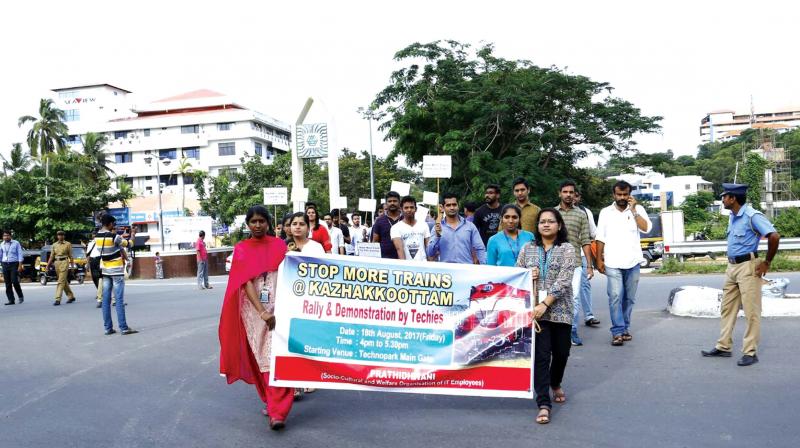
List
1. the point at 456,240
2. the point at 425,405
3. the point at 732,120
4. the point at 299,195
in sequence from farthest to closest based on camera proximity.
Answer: the point at 732,120, the point at 299,195, the point at 456,240, the point at 425,405

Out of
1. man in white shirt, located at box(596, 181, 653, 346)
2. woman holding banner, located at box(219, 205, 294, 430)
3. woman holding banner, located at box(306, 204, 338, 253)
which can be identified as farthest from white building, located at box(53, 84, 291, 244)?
woman holding banner, located at box(219, 205, 294, 430)

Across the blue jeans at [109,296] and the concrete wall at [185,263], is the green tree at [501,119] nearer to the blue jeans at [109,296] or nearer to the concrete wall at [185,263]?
the concrete wall at [185,263]

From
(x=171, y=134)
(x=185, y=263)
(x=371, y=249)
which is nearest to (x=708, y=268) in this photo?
(x=371, y=249)

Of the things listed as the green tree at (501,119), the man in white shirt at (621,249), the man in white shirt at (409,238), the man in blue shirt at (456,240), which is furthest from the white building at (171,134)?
the man in white shirt at (621,249)

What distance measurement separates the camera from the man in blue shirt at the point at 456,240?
25.4ft

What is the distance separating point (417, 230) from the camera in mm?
8367

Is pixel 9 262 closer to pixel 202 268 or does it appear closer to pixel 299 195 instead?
pixel 202 268

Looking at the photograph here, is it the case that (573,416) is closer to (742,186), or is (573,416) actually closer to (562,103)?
(742,186)

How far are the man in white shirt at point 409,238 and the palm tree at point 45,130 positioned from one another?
56385mm

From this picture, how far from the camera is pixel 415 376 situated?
5379mm

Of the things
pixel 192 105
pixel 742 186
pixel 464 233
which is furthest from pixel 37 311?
pixel 192 105

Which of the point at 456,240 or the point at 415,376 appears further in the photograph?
the point at 456,240

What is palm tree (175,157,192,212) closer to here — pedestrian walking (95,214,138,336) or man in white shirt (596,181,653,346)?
pedestrian walking (95,214,138,336)

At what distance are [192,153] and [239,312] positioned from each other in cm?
7080
